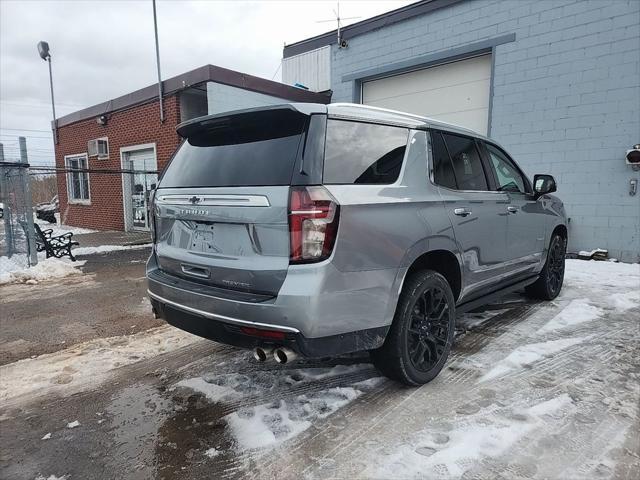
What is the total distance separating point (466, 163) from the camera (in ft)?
11.8

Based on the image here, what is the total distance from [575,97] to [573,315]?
5.20m

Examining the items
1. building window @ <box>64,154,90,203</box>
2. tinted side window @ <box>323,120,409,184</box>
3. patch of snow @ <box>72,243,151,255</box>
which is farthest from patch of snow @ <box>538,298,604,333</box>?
building window @ <box>64,154,90,203</box>

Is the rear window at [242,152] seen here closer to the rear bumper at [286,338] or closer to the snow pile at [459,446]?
the rear bumper at [286,338]

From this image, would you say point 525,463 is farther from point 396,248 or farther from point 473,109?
point 473,109

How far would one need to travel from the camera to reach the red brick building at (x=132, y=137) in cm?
966

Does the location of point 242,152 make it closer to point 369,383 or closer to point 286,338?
point 286,338

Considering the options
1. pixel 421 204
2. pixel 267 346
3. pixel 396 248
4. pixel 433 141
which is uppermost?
pixel 433 141

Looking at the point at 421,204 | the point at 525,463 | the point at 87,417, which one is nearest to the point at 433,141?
the point at 421,204

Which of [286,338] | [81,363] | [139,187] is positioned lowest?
[81,363]

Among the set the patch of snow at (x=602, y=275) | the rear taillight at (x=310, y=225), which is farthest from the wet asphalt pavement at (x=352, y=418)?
the patch of snow at (x=602, y=275)

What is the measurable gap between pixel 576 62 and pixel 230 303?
8.37 metres

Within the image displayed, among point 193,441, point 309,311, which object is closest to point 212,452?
point 193,441

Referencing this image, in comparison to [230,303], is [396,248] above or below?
above

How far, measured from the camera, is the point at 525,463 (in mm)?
2215
